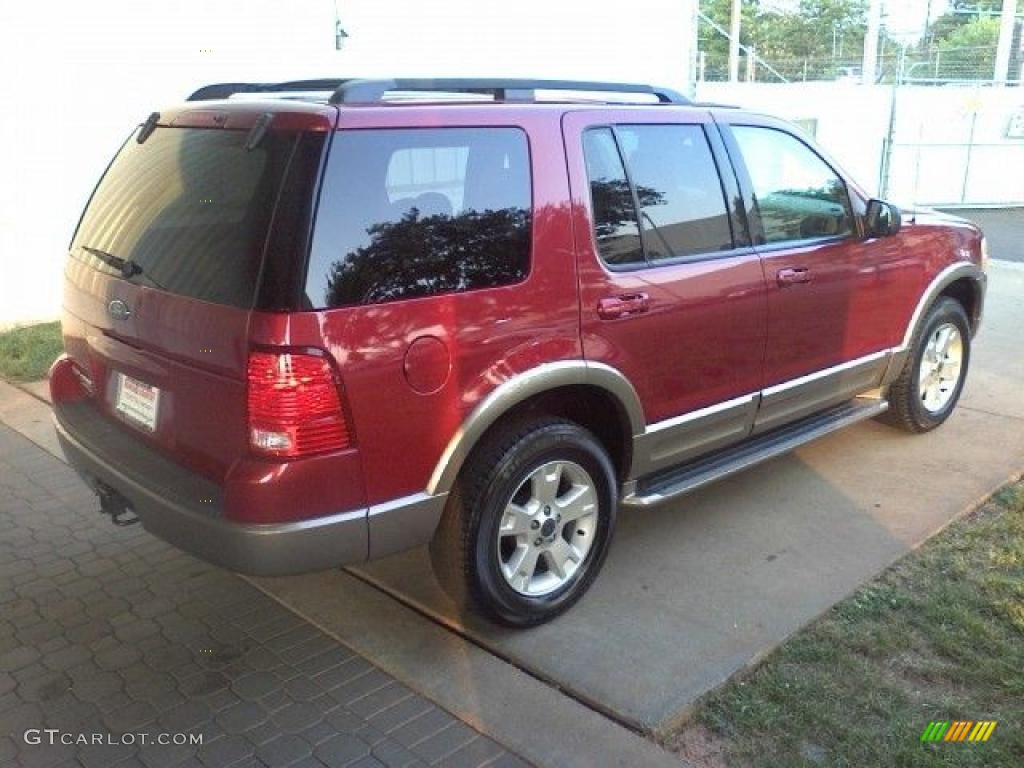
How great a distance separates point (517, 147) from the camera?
320 cm

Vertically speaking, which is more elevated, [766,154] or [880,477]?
[766,154]

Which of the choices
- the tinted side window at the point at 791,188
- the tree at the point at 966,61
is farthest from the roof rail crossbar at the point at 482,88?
the tree at the point at 966,61

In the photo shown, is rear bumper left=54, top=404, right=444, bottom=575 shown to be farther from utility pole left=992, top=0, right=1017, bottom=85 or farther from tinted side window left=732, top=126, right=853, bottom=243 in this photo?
utility pole left=992, top=0, right=1017, bottom=85

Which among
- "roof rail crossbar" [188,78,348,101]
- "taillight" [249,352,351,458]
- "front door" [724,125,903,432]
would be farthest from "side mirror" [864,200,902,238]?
"taillight" [249,352,351,458]

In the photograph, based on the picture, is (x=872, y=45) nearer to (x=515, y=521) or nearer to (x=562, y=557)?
(x=562, y=557)

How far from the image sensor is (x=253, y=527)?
273cm

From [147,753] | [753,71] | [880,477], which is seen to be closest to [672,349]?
[880,477]

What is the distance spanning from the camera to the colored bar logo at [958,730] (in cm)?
279

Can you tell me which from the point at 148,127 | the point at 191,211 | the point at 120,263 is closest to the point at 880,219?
the point at 191,211

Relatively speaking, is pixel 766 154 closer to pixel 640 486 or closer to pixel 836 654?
pixel 640 486

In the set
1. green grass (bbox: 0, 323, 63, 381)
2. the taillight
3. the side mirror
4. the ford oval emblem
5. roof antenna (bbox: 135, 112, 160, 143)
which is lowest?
green grass (bbox: 0, 323, 63, 381)

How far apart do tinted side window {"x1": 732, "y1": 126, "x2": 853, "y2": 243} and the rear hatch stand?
209 cm

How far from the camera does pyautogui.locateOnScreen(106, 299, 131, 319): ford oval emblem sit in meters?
3.13

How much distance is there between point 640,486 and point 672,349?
572mm
